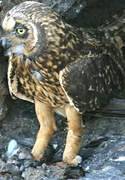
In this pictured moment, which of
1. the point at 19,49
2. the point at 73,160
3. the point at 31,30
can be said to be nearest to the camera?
the point at 31,30

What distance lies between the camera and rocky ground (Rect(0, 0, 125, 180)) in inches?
115

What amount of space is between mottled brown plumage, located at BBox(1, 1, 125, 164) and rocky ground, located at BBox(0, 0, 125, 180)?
0.57 ft

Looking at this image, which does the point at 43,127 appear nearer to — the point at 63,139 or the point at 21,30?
the point at 63,139

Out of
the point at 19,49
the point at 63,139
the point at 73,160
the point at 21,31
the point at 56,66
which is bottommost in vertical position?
the point at 63,139

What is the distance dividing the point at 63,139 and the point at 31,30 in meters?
1.38

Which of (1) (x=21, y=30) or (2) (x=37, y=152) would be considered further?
(2) (x=37, y=152)

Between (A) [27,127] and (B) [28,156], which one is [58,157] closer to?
(B) [28,156]

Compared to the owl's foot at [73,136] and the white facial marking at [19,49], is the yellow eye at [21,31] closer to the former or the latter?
the white facial marking at [19,49]

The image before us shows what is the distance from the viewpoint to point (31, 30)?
9.06ft

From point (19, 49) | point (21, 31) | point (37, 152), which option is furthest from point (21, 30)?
point (37, 152)

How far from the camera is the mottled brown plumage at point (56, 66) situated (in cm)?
281

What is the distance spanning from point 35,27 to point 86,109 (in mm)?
803

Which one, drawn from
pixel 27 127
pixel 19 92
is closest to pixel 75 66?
pixel 19 92

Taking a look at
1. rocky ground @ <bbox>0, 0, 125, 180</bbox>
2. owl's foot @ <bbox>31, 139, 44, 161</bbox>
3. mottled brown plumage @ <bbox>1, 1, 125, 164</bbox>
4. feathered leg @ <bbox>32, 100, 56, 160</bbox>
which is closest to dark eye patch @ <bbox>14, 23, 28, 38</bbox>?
mottled brown plumage @ <bbox>1, 1, 125, 164</bbox>
